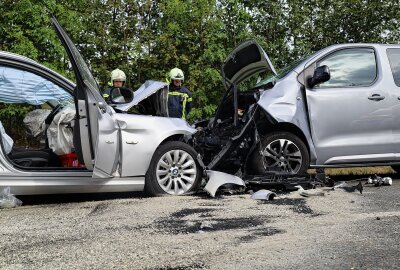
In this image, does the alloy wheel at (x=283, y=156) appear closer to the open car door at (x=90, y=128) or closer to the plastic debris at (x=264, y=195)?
the plastic debris at (x=264, y=195)

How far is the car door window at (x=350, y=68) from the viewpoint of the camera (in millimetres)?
7441

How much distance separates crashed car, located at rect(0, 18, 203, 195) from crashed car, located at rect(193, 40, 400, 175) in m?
0.64

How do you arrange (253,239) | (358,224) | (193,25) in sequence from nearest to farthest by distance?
(253,239) < (358,224) < (193,25)

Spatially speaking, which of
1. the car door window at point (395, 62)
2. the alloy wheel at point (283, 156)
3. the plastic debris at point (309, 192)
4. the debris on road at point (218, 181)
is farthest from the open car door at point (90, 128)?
the car door window at point (395, 62)

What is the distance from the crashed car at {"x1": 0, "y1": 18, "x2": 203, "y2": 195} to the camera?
600 centimetres

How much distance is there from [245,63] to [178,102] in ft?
6.82

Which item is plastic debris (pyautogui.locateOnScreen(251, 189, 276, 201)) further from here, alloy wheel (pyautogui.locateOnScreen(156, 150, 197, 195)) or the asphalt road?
alloy wheel (pyautogui.locateOnScreen(156, 150, 197, 195))

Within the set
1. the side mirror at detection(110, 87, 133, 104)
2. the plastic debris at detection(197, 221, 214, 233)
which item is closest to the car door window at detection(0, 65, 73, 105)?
the side mirror at detection(110, 87, 133, 104)

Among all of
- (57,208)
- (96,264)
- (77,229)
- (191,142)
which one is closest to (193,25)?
(191,142)

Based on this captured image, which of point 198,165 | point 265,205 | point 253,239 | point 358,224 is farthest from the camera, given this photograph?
point 198,165

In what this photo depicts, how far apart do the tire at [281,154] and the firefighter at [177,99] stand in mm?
2466

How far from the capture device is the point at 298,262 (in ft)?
11.9

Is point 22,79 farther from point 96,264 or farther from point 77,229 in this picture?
point 96,264

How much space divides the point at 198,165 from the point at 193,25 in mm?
6286
